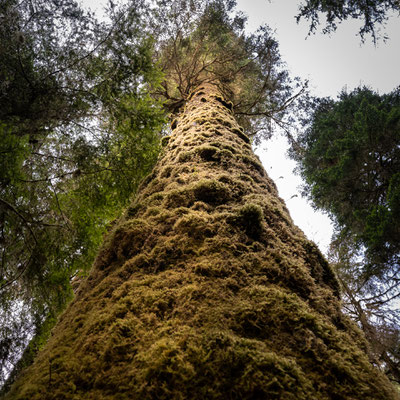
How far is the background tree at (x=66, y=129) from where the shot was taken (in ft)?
11.9

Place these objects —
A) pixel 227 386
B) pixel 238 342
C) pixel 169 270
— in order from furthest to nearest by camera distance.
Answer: pixel 169 270, pixel 238 342, pixel 227 386

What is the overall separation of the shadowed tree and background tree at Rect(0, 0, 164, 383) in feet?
6.46

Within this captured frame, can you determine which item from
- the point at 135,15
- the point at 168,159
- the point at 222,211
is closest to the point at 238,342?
the point at 222,211

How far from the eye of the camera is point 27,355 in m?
5.39

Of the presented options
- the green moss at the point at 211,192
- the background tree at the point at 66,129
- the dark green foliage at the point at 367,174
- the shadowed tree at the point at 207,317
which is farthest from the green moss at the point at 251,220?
the dark green foliage at the point at 367,174

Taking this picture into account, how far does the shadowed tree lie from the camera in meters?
1.13

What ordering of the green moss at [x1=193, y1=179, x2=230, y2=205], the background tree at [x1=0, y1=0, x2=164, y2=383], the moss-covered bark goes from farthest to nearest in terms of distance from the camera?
1. the background tree at [x1=0, y1=0, x2=164, y2=383]
2. the green moss at [x1=193, y1=179, x2=230, y2=205]
3. the moss-covered bark

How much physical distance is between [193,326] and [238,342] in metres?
0.25

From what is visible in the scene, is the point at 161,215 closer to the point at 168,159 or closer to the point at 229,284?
the point at 229,284

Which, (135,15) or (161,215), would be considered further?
(135,15)

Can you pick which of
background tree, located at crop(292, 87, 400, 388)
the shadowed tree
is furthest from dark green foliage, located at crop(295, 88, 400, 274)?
the shadowed tree

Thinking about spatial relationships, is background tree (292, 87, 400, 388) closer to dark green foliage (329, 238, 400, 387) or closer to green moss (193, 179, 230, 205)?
dark green foliage (329, 238, 400, 387)

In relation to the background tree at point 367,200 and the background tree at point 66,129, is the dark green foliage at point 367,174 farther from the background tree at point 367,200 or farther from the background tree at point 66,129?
the background tree at point 66,129

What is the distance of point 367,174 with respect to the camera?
825 cm
